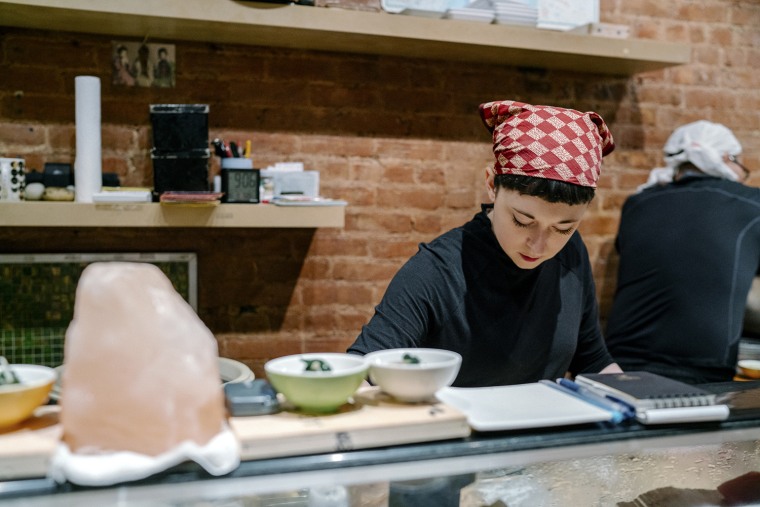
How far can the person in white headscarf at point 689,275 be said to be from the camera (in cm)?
272

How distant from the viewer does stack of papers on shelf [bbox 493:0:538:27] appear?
282cm

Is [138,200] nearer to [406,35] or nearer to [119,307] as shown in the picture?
[406,35]

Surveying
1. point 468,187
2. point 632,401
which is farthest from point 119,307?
point 468,187

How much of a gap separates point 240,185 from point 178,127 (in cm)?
29

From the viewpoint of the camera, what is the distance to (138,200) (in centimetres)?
244

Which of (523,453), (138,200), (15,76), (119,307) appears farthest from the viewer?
(15,76)

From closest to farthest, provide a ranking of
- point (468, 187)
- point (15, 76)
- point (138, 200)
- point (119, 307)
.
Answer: point (119, 307), point (138, 200), point (15, 76), point (468, 187)

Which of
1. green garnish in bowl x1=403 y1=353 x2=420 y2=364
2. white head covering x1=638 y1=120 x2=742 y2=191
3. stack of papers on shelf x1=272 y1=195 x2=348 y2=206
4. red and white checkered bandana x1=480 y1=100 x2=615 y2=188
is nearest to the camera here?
green garnish in bowl x1=403 y1=353 x2=420 y2=364

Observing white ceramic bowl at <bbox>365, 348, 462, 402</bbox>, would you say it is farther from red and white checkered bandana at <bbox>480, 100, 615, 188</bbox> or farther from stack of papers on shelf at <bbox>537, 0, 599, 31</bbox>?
stack of papers on shelf at <bbox>537, 0, 599, 31</bbox>

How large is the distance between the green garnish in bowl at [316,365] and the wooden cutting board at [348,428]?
62 millimetres

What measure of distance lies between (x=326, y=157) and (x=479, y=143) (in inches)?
28.3

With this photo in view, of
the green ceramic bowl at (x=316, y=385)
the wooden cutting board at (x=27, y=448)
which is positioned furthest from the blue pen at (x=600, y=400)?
the wooden cutting board at (x=27, y=448)

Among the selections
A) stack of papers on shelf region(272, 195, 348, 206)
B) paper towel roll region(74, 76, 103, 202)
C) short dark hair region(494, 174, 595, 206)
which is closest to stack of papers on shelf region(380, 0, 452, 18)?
stack of papers on shelf region(272, 195, 348, 206)

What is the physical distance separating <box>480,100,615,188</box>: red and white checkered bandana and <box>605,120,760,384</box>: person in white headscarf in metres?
1.42
